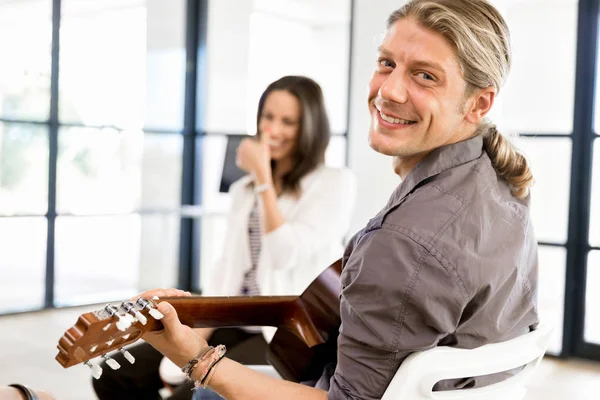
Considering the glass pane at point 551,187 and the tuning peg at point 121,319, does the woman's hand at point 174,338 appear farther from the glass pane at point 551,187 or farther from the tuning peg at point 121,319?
the glass pane at point 551,187

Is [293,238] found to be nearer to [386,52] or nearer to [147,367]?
[147,367]

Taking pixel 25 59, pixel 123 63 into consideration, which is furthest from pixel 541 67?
pixel 25 59

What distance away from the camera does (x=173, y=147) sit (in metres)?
5.39

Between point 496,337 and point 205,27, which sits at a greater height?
point 205,27

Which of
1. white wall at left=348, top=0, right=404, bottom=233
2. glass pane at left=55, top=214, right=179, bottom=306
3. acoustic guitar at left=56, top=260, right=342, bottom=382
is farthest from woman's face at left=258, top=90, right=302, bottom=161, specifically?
glass pane at left=55, top=214, right=179, bottom=306

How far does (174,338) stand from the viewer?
3.66 ft

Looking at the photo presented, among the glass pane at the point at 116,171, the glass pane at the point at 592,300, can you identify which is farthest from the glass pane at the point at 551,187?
the glass pane at the point at 116,171

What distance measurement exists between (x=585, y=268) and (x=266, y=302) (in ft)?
9.69

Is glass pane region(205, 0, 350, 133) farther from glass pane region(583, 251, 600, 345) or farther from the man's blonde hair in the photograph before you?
the man's blonde hair

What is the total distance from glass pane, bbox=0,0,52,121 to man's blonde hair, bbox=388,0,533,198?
373cm

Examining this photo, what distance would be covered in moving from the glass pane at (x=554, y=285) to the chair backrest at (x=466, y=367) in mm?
2940

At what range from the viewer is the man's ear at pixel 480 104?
1208 mm

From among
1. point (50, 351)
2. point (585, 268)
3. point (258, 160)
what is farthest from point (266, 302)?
point (585, 268)

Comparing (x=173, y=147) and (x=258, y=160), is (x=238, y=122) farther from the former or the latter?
(x=258, y=160)
